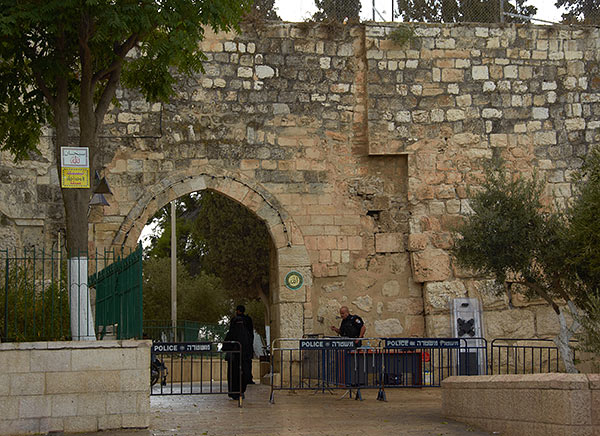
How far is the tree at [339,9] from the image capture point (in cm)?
1388

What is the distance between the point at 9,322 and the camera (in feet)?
26.0

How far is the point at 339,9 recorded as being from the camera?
13.9 m

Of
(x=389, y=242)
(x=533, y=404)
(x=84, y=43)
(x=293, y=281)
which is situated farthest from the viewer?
(x=389, y=242)

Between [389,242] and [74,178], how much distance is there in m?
6.49

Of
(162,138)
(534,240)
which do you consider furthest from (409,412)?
(162,138)

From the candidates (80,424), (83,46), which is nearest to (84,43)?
(83,46)

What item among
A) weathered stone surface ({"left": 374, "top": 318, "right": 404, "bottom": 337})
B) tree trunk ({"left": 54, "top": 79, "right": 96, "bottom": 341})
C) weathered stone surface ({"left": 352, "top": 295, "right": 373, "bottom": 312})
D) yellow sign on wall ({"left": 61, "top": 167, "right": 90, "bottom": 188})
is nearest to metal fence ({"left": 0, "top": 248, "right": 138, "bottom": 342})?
tree trunk ({"left": 54, "top": 79, "right": 96, "bottom": 341})

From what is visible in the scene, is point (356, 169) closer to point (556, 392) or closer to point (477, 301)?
point (477, 301)

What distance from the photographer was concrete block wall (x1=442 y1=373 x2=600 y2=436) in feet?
21.2

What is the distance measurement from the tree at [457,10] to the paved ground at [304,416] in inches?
249

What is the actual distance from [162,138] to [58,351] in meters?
6.03

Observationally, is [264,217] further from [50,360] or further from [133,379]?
[50,360]

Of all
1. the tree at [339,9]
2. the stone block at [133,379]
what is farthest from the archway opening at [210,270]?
the stone block at [133,379]

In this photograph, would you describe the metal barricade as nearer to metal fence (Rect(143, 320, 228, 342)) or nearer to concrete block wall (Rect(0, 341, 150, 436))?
concrete block wall (Rect(0, 341, 150, 436))
